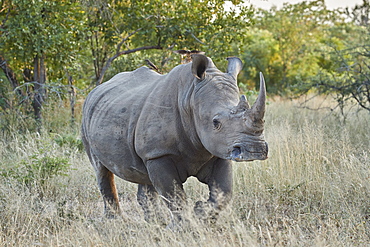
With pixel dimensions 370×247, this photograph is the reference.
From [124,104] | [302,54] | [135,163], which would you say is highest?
[124,104]

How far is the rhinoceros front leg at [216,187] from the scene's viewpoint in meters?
3.92

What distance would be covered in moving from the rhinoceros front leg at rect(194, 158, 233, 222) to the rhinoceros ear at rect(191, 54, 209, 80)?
28.9 inches

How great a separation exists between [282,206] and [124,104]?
6.20ft

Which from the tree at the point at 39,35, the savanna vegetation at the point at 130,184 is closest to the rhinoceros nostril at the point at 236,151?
the savanna vegetation at the point at 130,184

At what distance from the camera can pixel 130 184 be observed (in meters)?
6.86

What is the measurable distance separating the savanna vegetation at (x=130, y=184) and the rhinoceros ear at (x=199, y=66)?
3.48ft

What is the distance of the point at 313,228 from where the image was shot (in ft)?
14.1

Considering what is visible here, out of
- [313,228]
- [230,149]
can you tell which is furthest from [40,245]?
[313,228]

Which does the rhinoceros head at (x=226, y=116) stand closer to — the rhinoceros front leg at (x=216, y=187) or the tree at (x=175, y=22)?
the rhinoceros front leg at (x=216, y=187)

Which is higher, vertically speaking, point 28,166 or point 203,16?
point 203,16

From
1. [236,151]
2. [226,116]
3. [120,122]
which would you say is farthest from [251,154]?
[120,122]

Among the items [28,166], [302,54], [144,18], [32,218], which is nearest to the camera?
[32,218]

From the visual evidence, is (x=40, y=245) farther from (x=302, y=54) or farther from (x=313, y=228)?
(x=302, y=54)

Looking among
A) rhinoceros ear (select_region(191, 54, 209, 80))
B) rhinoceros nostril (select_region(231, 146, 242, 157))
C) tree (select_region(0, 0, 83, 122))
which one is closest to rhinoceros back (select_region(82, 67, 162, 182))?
rhinoceros ear (select_region(191, 54, 209, 80))
